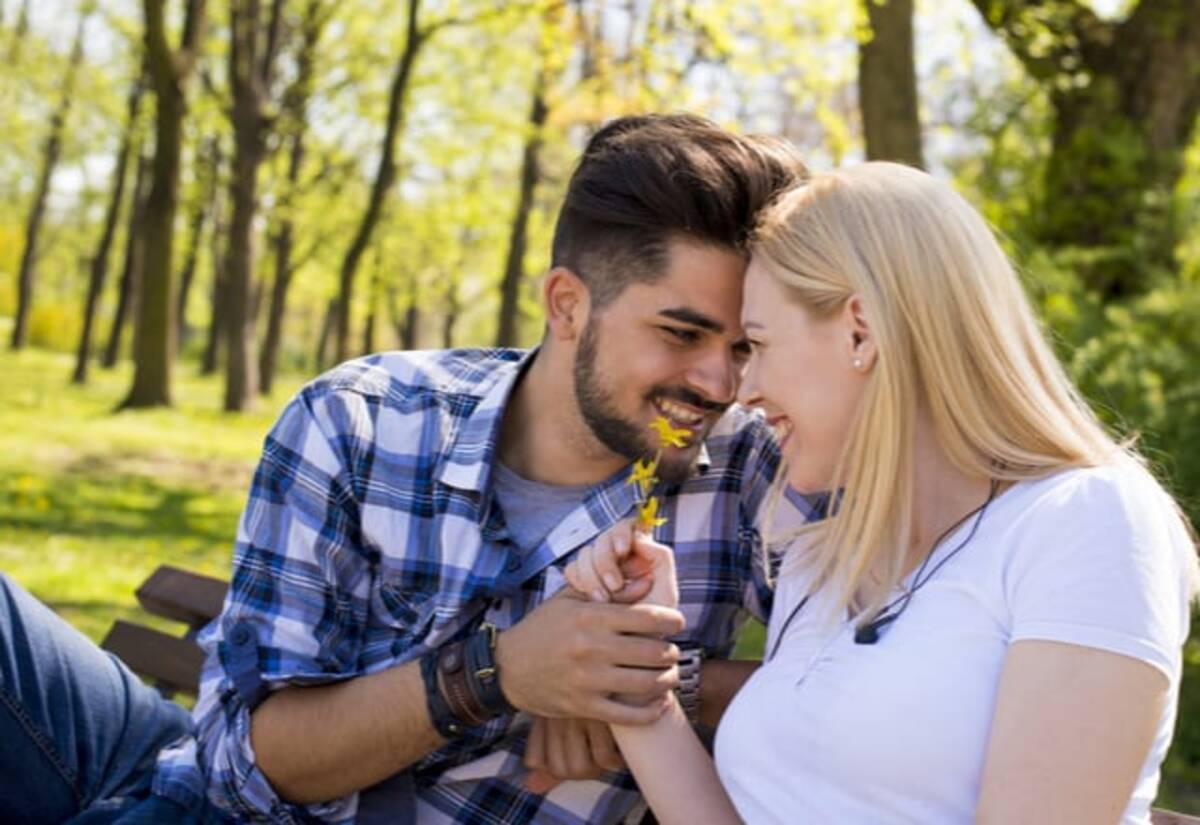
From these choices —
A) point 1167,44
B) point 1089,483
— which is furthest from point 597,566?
point 1167,44

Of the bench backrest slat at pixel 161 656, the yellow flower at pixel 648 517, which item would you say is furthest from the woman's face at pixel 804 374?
the bench backrest slat at pixel 161 656

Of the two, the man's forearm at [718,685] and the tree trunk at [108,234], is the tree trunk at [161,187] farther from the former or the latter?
the man's forearm at [718,685]

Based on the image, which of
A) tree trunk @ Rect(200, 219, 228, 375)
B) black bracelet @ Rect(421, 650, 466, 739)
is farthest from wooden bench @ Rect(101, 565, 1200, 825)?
tree trunk @ Rect(200, 219, 228, 375)

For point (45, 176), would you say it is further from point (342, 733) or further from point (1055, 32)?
point (342, 733)

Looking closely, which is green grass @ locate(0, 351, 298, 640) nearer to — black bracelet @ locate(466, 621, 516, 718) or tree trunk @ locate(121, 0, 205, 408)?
tree trunk @ locate(121, 0, 205, 408)

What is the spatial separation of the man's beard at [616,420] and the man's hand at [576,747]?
53 centimetres

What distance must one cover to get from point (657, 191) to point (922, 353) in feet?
2.90

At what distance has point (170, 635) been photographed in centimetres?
443

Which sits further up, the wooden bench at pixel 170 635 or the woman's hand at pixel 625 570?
the woman's hand at pixel 625 570

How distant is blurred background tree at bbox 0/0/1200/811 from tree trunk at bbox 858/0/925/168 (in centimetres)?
1

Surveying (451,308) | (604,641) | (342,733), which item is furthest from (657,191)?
(451,308)

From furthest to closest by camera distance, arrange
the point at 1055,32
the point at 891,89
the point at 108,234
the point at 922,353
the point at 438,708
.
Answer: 1. the point at 108,234
2. the point at 1055,32
3. the point at 891,89
4. the point at 438,708
5. the point at 922,353

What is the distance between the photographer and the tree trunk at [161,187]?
18859 millimetres

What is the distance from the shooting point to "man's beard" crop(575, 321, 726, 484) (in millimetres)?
3236
